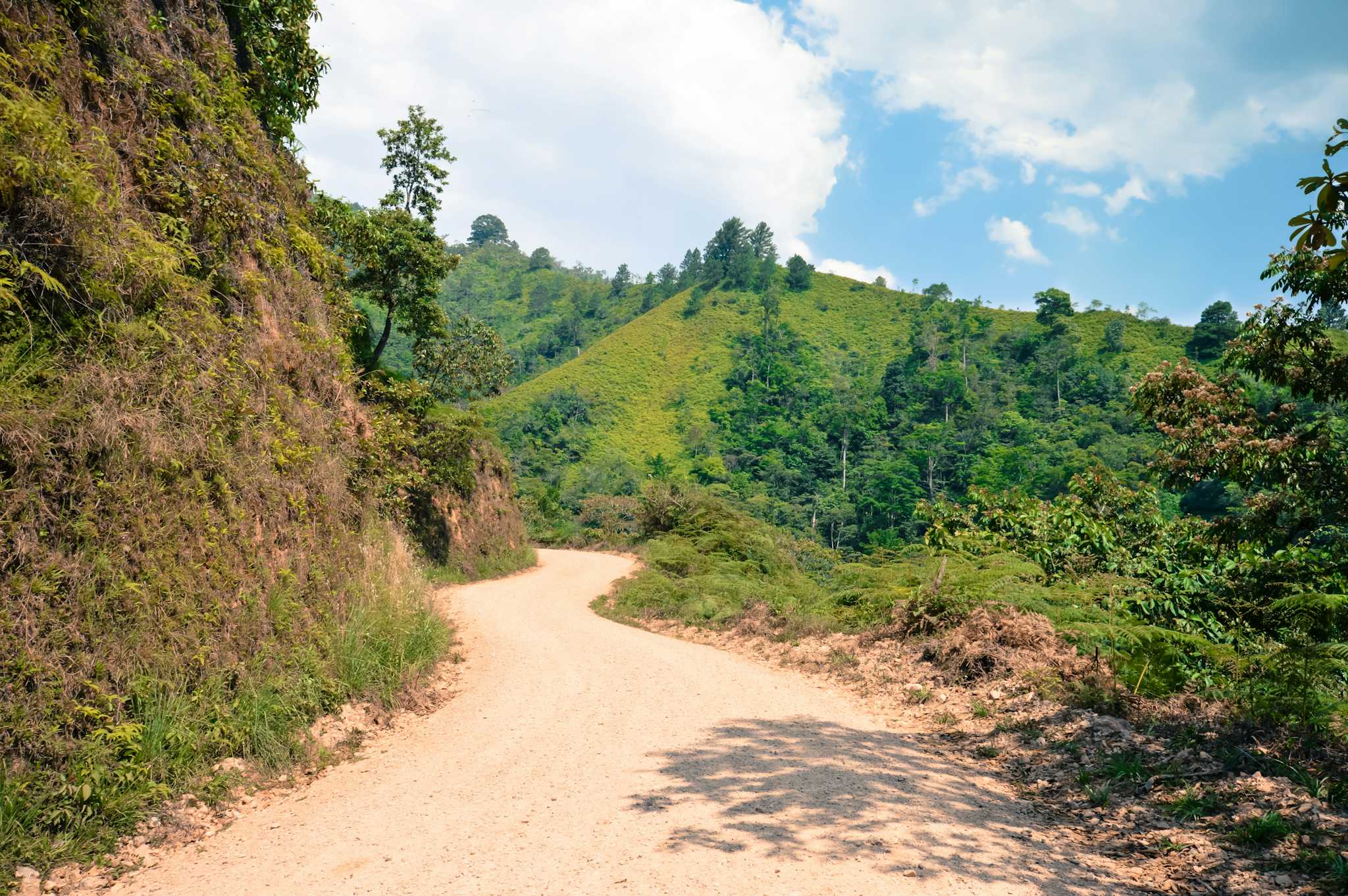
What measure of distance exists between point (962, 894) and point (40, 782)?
5.61 meters

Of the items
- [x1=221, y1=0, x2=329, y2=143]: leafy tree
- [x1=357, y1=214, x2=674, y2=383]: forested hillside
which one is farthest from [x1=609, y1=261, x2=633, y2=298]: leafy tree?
[x1=221, y1=0, x2=329, y2=143]: leafy tree

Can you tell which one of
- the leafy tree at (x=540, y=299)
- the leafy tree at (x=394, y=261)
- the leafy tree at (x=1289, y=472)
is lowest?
the leafy tree at (x=1289, y=472)

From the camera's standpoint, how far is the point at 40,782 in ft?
14.1

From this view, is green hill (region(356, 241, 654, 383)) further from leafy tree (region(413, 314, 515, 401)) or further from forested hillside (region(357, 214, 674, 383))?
leafy tree (region(413, 314, 515, 401))

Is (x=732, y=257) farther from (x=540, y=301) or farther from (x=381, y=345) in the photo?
(x=381, y=345)

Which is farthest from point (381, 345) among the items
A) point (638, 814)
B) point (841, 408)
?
point (841, 408)

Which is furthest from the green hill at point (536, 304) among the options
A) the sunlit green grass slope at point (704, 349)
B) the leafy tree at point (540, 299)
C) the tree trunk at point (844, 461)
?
the tree trunk at point (844, 461)

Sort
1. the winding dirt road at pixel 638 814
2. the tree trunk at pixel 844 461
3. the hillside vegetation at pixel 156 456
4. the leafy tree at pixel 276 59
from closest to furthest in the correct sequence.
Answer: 1. the winding dirt road at pixel 638 814
2. the hillside vegetation at pixel 156 456
3. the leafy tree at pixel 276 59
4. the tree trunk at pixel 844 461

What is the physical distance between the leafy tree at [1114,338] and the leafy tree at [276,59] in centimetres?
8381

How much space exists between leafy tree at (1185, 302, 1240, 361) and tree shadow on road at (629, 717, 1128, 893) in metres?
79.8

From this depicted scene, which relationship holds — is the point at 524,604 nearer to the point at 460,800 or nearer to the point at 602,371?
the point at 460,800

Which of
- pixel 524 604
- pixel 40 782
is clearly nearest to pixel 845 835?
pixel 40 782

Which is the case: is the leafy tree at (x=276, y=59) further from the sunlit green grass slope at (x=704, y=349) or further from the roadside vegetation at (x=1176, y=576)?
the sunlit green grass slope at (x=704, y=349)

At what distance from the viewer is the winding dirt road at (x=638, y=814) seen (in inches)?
161
